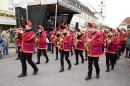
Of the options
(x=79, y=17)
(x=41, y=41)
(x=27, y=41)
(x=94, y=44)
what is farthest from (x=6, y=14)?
(x=79, y=17)

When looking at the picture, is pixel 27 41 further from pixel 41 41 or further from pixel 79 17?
pixel 79 17

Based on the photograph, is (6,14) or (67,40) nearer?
(67,40)

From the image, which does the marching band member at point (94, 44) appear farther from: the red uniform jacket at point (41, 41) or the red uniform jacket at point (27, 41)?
the red uniform jacket at point (41, 41)

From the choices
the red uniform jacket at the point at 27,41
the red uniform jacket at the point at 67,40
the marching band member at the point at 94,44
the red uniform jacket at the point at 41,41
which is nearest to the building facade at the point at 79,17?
the red uniform jacket at the point at 41,41

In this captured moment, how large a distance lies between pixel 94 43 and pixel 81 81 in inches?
54.1

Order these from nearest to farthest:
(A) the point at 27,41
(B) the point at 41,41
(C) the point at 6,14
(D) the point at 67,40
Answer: (A) the point at 27,41, (D) the point at 67,40, (B) the point at 41,41, (C) the point at 6,14

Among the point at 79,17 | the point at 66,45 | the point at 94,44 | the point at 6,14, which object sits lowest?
the point at 66,45

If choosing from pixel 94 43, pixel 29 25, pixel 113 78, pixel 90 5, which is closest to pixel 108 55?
pixel 113 78

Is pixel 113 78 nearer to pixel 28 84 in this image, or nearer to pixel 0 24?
pixel 28 84

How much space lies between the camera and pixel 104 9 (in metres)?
134

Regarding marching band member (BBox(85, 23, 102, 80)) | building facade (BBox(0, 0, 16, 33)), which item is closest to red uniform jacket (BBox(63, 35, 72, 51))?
marching band member (BBox(85, 23, 102, 80))

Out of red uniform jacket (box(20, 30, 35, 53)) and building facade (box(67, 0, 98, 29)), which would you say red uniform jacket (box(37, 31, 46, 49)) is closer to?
red uniform jacket (box(20, 30, 35, 53))

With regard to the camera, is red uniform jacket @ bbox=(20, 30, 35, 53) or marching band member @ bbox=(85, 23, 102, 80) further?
red uniform jacket @ bbox=(20, 30, 35, 53)

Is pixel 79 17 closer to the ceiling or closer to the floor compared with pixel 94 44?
closer to the ceiling
